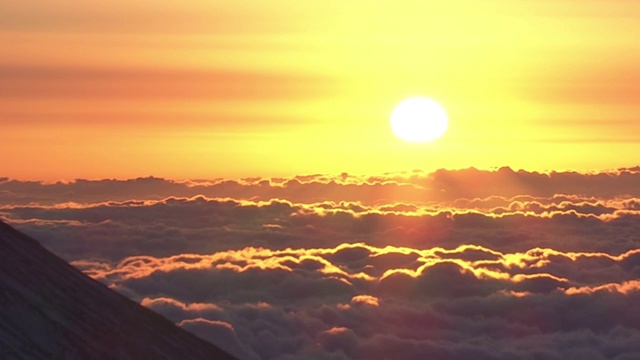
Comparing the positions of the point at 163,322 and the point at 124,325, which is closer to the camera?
the point at 124,325

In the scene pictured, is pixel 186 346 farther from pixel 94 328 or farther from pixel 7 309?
pixel 7 309

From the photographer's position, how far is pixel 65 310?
95.6 m

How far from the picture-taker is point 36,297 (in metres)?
93.2

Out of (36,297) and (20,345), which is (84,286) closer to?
(36,297)

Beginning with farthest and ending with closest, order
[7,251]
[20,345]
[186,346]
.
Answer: [186,346] → [7,251] → [20,345]

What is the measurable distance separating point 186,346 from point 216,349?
165 inches

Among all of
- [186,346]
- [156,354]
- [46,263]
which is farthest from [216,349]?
[46,263]

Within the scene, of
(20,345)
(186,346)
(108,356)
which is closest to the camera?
(20,345)

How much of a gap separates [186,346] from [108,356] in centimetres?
1543

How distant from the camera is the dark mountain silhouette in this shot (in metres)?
87.2

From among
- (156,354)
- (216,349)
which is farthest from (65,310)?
(216,349)

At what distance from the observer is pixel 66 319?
9294cm

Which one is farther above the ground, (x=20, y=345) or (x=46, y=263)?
(x=46, y=263)

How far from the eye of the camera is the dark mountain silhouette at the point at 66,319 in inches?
3433
